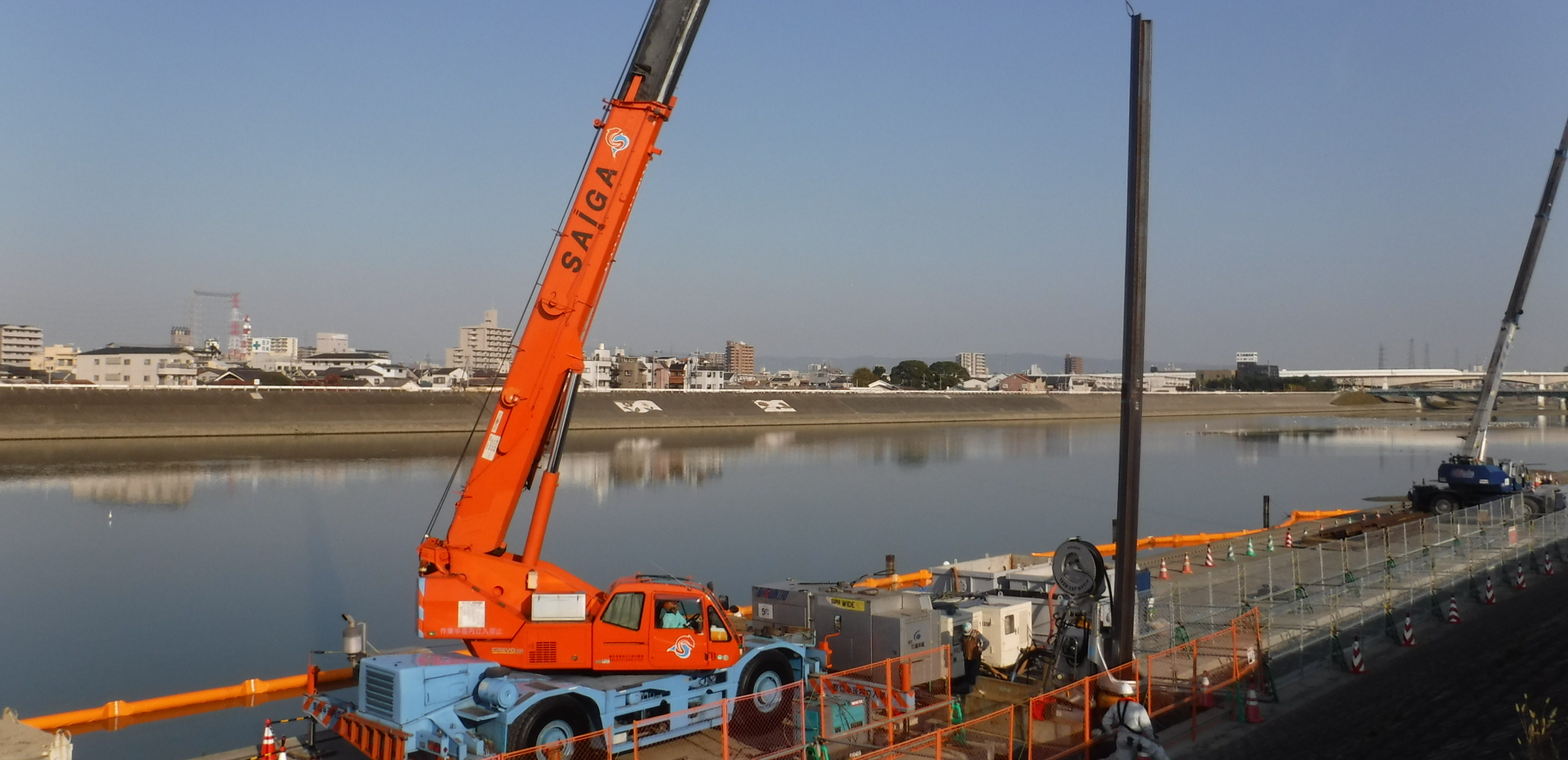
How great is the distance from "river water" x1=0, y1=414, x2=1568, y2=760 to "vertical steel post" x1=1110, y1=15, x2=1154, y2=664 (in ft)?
37.2

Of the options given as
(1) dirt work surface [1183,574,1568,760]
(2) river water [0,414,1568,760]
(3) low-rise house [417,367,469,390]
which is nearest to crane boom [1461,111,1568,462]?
(2) river water [0,414,1568,760]

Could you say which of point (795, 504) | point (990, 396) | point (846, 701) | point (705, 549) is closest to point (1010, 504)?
point (795, 504)

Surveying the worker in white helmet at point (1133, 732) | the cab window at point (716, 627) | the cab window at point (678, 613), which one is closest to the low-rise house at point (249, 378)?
the cab window at point (678, 613)

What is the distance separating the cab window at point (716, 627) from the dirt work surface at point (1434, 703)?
18.1 feet

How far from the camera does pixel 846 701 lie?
1148 centimetres

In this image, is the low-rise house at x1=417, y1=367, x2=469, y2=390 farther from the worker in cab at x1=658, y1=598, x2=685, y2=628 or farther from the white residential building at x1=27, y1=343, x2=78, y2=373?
the worker in cab at x1=658, y1=598, x2=685, y2=628

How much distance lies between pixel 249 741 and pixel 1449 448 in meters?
90.5

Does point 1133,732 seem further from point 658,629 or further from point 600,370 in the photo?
point 600,370

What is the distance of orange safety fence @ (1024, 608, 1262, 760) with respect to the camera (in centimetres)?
1113

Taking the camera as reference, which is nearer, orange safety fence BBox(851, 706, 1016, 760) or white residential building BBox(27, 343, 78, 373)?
orange safety fence BBox(851, 706, 1016, 760)

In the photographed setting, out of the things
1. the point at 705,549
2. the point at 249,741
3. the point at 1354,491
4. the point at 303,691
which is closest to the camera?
the point at 249,741

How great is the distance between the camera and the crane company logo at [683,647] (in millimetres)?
11531

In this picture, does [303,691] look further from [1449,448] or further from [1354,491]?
[1449,448]

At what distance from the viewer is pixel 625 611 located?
11.5 meters
